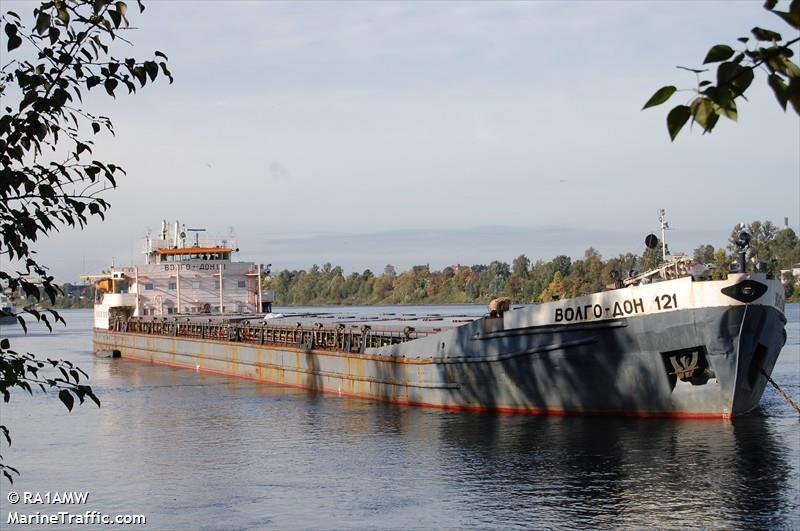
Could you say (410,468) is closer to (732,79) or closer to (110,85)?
(110,85)

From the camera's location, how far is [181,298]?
56.2m

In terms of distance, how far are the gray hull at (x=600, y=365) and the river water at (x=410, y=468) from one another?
1.92 feet

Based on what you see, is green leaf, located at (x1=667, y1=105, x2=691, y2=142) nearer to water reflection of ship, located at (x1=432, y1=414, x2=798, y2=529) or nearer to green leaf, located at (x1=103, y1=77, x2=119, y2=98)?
green leaf, located at (x1=103, y1=77, x2=119, y2=98)

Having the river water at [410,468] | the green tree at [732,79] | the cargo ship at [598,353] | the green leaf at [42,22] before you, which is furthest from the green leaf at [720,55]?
the cargo ship at [598,353]

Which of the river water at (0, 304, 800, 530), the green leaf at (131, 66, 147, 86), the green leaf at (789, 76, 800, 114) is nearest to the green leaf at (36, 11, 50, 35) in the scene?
the green leaf at (131, 66, 147, 86)

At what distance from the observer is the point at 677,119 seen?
2.98 m

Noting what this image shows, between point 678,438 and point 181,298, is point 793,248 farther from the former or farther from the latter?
point 678,438

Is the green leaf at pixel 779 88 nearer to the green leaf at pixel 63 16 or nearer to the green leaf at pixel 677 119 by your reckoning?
the green leaf at pixel 677 119

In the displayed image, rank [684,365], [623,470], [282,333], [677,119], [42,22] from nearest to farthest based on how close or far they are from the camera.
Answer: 1. [677,119]
2. [42,22]
3. [623,470]
4. [684,365]
5. [282,333]

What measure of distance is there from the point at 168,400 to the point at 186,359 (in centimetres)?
1411

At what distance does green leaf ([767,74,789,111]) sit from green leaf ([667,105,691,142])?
269 millimetres

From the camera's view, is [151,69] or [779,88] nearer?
[779,88]

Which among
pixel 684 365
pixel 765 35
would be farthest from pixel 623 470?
pixel 765 35

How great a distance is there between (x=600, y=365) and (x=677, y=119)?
833 inches
